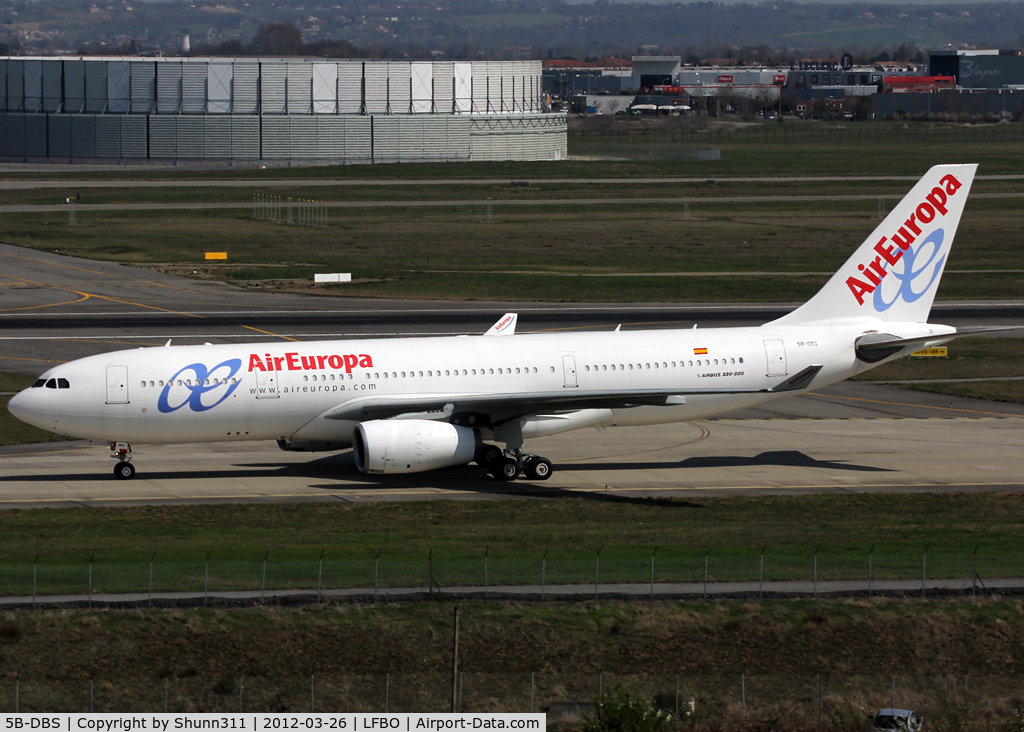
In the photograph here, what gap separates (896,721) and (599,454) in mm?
27643

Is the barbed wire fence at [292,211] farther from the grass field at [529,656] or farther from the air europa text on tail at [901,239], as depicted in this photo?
the grass field at [529,656]

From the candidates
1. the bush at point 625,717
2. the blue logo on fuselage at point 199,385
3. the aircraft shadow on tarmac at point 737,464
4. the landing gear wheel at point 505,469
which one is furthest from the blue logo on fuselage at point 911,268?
the bush at point 625,717

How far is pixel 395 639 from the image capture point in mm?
33875

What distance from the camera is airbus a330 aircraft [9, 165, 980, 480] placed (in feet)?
157

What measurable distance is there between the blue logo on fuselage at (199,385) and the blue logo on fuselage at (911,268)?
26938mm

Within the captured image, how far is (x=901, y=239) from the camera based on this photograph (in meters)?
55.1

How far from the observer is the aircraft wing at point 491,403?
162 ft

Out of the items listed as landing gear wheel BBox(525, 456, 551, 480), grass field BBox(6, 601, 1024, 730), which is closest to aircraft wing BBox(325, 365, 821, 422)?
landing gear wheel BBox(525, 456, 551, 480)

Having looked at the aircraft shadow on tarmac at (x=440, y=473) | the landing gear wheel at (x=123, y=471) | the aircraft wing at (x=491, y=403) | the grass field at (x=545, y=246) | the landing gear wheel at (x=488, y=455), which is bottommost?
the aircraft shadow on tarmac at (x=440, y=473)

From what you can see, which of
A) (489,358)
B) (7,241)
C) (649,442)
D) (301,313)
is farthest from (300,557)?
(7,241)

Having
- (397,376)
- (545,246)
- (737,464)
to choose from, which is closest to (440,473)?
(397,376)

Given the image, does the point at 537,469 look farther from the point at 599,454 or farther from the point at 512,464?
the point at 599,454

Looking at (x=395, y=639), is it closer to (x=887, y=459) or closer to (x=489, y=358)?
(x=489, y=358)

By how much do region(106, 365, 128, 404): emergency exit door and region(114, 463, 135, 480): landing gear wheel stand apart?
3090 mm
